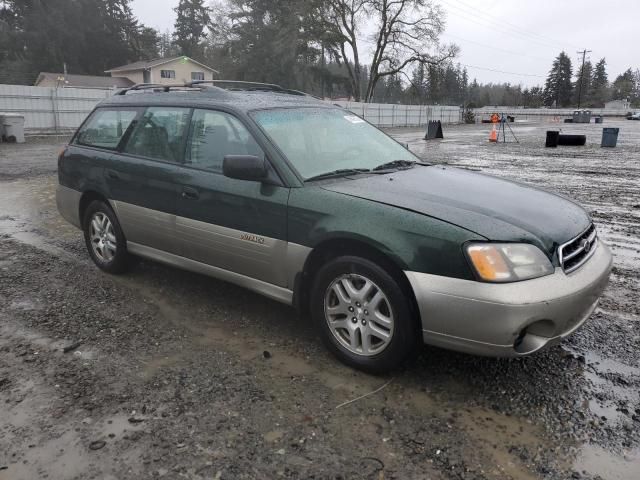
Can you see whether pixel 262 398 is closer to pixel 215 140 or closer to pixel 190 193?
pixel 190 193

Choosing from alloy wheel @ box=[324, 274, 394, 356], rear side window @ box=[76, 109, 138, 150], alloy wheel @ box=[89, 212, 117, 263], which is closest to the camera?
alloy wheel @ box=[324, 274, 394, 356]

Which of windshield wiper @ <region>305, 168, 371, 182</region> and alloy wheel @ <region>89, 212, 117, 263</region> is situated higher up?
windshield wiper @ <region>305, 168, 371, 182</region>

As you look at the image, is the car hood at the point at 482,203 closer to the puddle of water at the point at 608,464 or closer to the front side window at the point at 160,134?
the puddle of water at the point at 608,464

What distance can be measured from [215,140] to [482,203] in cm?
204

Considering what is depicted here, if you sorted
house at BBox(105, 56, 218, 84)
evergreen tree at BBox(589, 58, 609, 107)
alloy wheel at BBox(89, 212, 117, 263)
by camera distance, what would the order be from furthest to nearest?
evergreen tree at BBox(589, 58, 609, 107) → house at BBox(105, 56, 218, 84) → alloy wheel at BBox(89, 212, 117, 263)

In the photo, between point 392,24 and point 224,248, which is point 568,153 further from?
point 392,24

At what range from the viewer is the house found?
54706mm

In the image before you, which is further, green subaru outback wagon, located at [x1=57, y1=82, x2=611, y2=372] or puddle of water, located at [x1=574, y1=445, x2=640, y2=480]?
green subaru outback wagon, located at [x1=57, y1=82, x2=611, y2=372]

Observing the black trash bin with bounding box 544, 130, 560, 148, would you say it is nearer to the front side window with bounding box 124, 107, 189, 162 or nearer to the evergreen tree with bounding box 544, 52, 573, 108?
the front side window with bounding box 124, 107, 189, 162

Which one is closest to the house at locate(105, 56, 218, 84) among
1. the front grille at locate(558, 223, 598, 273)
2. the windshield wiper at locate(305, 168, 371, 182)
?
the windshield wiper at locate(305, 168, 371, 182)

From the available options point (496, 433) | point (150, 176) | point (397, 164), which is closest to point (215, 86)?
point (150, 176)

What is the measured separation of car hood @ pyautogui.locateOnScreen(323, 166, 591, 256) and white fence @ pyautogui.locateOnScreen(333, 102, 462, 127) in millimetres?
29824

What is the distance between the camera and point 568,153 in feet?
58.5

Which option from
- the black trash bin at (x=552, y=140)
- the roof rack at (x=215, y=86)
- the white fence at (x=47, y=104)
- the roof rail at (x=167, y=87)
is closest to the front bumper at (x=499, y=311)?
the roof rack at (x=215, y=86)
